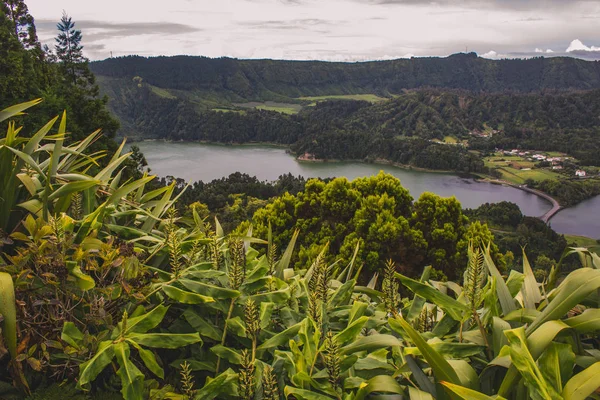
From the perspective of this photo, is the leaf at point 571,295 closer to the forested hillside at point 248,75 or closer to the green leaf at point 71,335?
the green leaf at point 71,335

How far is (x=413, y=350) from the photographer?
3.63 feet

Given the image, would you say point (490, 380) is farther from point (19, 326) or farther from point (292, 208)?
point (292, 208)

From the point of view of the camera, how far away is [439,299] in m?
1.31

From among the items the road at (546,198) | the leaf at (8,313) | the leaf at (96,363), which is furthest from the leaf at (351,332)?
the road at (546,198)

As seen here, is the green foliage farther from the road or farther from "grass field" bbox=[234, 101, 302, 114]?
"grass field" bbox=[234, 101, 302, 114]

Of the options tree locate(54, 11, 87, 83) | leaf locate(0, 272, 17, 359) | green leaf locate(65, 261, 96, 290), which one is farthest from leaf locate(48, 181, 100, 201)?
tree locate(54, 11, 87, 83)

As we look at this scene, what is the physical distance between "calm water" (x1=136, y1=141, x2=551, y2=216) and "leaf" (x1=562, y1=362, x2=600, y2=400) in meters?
59.0

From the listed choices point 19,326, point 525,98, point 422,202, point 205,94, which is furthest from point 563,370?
point 205,94

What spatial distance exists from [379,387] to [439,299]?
31 cm

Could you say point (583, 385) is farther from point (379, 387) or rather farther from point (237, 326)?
point (237, 326)

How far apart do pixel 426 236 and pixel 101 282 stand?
38.7 ft

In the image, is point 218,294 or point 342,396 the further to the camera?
point 218,294

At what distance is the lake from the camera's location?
2307 inches

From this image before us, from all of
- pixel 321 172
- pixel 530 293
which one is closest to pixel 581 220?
pixel 321 172
